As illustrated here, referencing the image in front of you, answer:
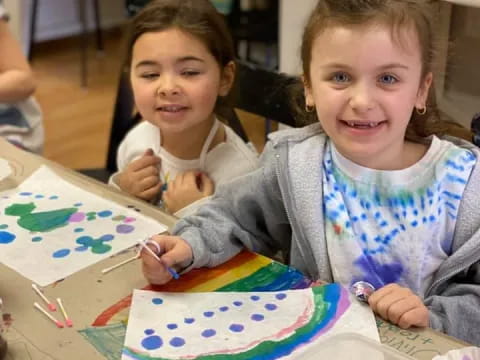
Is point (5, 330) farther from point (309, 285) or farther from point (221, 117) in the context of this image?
point (221, 117)

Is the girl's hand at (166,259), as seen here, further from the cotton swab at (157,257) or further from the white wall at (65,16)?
the white wall at (65,16)

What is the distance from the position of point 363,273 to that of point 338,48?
12.9 inches

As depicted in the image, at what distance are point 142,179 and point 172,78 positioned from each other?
21 centimetres

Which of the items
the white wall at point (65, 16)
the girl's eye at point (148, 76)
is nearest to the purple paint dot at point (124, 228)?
the girl's eye at point (148, 76)

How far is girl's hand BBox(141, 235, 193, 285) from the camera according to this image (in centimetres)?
92

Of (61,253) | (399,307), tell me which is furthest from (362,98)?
(61,253)

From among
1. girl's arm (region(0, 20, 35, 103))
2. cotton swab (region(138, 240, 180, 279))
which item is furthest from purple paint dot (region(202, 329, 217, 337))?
girl's arm (region(0, 20, 35, 103))

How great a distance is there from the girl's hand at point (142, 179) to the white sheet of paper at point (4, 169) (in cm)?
22

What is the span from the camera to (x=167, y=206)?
4.33 feet

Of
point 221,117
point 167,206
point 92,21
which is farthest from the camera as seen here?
point 92,21

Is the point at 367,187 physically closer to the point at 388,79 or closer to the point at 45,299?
the point at 388,79

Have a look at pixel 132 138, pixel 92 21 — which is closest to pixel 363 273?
pixel 132 138

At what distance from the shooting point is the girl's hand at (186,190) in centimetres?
129

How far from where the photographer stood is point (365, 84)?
0.94 metres
